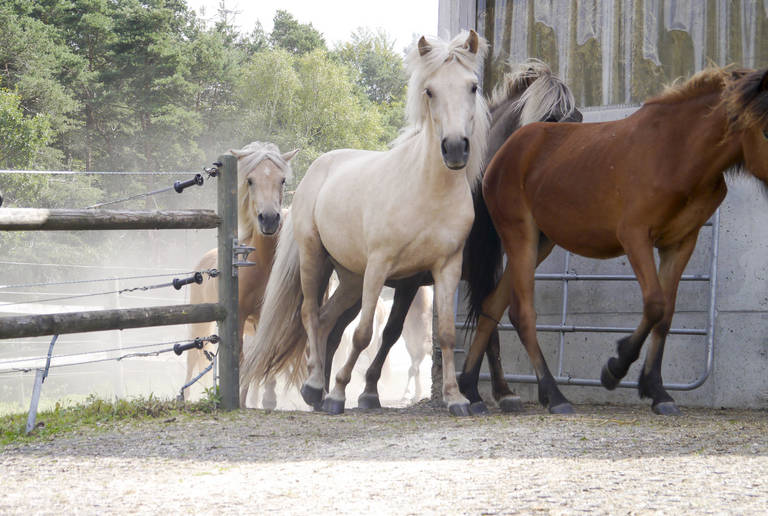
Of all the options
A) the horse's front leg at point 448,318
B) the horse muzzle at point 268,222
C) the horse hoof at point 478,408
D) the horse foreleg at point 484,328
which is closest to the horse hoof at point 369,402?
the horse foreleg at point 484,328

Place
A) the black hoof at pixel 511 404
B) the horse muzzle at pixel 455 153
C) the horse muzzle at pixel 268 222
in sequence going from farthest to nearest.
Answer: the horse muzzle at pixel 268 222 < the black hoof at pixel 511 404 < the horse muzzle at pixel 455 153

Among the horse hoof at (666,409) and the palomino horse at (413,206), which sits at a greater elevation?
the palomino horse at (413,206)

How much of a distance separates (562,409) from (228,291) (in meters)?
2.20

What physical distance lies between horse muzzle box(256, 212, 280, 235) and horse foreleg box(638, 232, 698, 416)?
3031 mm

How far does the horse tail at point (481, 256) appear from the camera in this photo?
607cm

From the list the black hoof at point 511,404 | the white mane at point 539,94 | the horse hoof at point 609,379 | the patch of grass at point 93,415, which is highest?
the white mane at point 539,94

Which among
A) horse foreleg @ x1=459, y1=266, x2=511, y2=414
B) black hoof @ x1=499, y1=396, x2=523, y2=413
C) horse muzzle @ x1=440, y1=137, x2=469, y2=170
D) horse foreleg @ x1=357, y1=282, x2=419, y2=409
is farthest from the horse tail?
horse muzzle @ x1=440, y1=137, x2=469, y2=170

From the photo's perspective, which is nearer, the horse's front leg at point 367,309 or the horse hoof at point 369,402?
the horse's front leg at point 367,309

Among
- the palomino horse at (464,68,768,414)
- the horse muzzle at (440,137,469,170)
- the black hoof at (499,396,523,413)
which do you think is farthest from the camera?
the black hoof at (499,396,523,413)

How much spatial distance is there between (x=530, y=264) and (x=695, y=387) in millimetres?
1539

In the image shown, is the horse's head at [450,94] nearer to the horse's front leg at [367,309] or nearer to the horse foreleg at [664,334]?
the horse's front leg at [367,309]

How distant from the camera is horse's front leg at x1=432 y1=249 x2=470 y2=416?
526 centimetres

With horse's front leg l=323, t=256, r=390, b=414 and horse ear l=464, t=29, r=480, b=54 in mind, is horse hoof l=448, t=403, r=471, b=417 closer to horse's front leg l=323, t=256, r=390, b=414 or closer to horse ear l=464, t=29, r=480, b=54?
horse's front leg l=323, t=256, r=390, b=414

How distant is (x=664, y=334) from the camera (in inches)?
197
